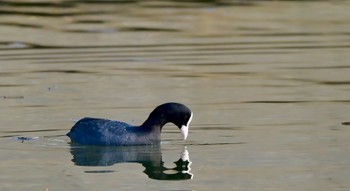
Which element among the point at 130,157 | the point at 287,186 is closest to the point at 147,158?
the point at 130,157

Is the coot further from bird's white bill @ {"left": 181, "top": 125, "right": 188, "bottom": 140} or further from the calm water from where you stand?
the calm water

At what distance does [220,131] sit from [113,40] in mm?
7128

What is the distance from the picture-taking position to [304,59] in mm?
16922

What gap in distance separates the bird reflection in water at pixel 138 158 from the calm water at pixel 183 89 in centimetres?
2

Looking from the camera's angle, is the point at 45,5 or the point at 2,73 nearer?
the point at 2,73

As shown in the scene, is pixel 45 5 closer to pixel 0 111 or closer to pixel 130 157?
pixel 0 111

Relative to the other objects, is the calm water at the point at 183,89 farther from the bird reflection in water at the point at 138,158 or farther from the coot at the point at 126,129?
the coot at the point at 126,129

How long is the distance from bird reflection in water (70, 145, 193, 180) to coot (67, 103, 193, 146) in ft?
0.22

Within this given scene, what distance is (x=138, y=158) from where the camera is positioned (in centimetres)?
1130

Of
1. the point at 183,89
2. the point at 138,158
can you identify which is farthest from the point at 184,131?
the point at 183,89

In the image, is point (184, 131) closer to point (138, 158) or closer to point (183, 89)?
point (138, 158)

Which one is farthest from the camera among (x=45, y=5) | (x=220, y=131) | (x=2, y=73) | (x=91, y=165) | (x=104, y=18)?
(x=45, y=5)

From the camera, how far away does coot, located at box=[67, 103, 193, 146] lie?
1166cm

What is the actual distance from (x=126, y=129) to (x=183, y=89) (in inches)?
119
